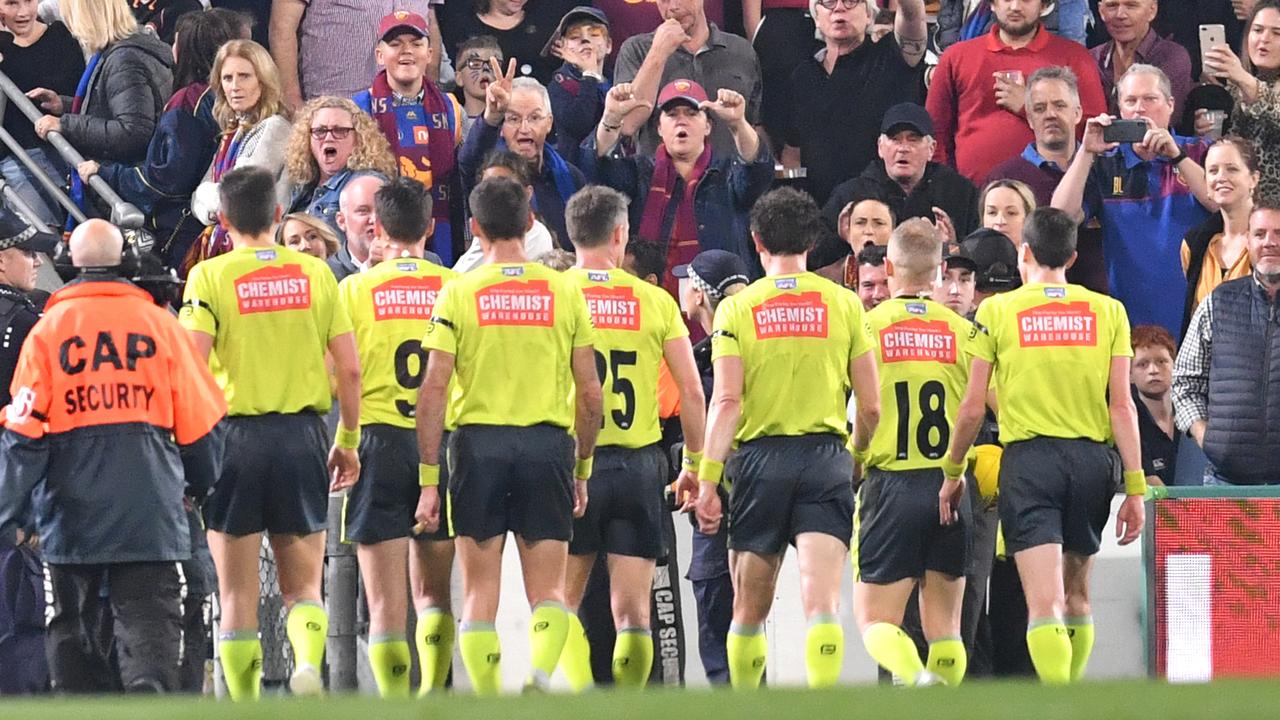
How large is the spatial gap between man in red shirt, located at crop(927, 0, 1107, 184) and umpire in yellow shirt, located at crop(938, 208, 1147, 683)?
10.3 feet

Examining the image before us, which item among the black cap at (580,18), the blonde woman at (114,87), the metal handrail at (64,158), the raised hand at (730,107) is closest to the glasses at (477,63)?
the black cap at (580,18)

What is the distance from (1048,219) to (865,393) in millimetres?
1134

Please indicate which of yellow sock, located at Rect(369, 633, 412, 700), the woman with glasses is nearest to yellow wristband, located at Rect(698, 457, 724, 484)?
yellow sock, located at Rect(369, 633, 412, 700)

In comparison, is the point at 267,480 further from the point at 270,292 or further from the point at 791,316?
the point at 791,316

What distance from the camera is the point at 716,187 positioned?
501 inches

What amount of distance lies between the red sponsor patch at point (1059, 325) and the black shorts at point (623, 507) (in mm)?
1733

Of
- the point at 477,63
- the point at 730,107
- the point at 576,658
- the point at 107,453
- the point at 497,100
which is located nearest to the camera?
the point at 107,453

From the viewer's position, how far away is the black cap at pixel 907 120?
41.0ft

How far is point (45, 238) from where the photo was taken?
10.8m

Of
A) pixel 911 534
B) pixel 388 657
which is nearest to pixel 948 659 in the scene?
pixel 911 534

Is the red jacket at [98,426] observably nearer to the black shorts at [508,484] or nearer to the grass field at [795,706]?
the black shorts at [508,484]

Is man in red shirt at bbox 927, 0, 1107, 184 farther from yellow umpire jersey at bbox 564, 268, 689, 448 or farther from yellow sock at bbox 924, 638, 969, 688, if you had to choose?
yellow sock at bbox 924, 638, 969, 688

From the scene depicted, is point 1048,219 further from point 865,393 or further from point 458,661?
point 458,661

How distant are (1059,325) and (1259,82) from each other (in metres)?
3.54
